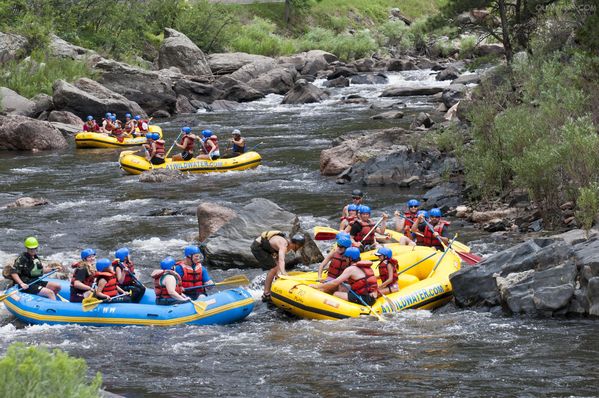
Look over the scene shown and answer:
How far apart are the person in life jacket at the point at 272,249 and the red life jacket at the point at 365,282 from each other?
117cm

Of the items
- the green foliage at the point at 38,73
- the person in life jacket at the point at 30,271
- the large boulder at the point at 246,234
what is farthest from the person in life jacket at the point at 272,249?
the green foliage at the point at 38,73

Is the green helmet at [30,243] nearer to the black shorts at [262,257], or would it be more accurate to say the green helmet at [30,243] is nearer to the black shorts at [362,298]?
the black shorts at [262,257]

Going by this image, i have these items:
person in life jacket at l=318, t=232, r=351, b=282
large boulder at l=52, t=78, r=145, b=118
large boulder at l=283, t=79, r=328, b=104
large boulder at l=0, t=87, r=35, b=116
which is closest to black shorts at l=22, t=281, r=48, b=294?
person in life jacket at l=318, t=232, r=351, b=282

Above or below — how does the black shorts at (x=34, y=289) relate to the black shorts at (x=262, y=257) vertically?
below

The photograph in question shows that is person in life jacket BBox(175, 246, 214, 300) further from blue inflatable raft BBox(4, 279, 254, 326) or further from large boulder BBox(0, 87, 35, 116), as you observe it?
large boulder BBox(0, 87, 35, 116)

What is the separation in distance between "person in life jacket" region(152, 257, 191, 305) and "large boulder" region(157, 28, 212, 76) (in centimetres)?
3066

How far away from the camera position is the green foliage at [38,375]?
453 cm

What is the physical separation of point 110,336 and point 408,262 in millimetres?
4681

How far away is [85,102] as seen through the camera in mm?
31875

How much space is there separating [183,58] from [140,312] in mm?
31463

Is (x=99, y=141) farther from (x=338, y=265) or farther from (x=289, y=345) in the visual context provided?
(x=289, y=345)

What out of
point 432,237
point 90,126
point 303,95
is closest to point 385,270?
point 432,237

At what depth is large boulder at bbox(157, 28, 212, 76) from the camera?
138 ft

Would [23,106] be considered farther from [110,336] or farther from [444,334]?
[444,334]
